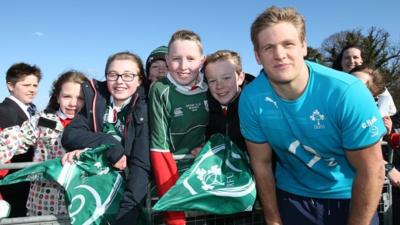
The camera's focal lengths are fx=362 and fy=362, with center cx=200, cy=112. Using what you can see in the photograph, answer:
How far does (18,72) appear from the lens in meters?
4.84

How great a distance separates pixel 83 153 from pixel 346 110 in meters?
2.03

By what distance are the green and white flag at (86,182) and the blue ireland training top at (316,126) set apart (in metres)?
1.20

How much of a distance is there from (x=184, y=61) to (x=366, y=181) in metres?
1.86

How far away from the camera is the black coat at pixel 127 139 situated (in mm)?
2914

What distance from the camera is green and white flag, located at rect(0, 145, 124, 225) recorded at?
2.85 metres

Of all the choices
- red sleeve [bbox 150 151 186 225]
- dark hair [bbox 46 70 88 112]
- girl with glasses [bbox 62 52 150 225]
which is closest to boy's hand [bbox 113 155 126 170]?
girl with glasses [bbox 62 52 150 225]

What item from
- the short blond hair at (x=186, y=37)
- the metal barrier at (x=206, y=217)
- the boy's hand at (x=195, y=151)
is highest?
the short blond hair at (x=186, y=37)

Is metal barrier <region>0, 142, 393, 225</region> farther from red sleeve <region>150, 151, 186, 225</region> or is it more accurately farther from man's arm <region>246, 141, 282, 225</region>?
man's arm <region>246, 141, 282, 225</region>

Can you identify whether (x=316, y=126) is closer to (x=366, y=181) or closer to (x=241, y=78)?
(x=366, y=181)

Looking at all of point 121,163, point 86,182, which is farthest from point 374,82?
point 86,182

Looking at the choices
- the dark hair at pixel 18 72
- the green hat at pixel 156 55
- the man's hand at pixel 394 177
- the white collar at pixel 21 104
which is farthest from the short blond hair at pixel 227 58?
the dark hair at pixel 18 72

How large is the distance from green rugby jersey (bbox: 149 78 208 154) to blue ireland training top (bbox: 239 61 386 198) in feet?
1.95

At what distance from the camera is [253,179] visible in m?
3.02

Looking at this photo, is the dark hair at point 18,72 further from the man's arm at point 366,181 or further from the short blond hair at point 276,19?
the man's arm at point 366,181
